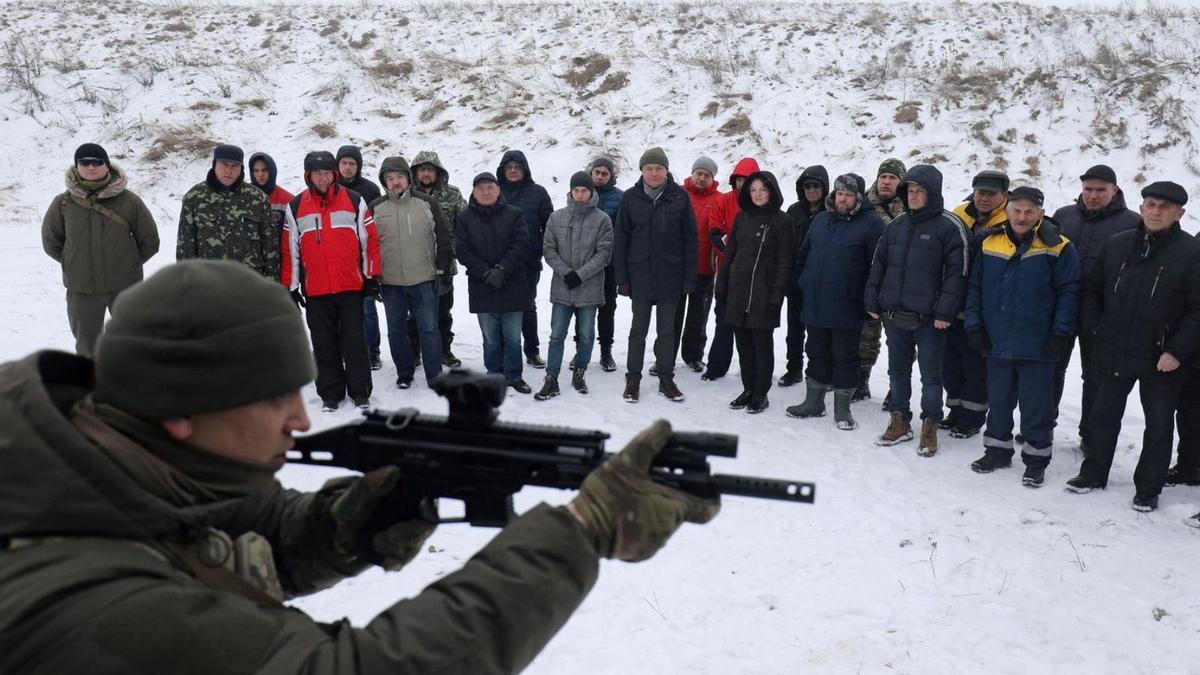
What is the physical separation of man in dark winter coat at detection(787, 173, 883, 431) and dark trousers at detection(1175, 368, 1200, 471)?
2.35 meters

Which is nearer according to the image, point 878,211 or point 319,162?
point 319,162

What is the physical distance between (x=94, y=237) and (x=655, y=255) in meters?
4.85

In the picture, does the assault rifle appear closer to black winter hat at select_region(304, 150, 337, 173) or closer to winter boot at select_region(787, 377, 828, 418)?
black winter hat at select_region(304, 150, 337, 173)

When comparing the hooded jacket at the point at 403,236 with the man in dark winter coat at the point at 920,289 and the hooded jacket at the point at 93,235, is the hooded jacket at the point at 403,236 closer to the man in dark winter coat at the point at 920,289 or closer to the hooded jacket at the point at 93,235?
the hooded jacket at the point at 93,235

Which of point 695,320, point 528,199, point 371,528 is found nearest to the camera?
point 371,528

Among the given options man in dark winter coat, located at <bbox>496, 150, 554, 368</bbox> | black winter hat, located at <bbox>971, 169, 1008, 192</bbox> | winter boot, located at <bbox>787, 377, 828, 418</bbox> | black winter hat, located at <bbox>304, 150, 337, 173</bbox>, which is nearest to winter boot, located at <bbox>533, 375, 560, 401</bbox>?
man in dark winter coat, located at <bbox>496, 150, 554, 368</bbox>

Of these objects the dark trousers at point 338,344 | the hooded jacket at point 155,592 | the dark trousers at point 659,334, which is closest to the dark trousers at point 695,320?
the dark trousers at point 659,334

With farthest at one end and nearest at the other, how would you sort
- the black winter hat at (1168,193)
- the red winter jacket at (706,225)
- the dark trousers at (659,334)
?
the red winter jacket at (706,225) → the dark trousers at (659,334) → the black winter hat at (1168,193)

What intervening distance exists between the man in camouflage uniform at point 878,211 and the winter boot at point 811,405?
1.09 feet

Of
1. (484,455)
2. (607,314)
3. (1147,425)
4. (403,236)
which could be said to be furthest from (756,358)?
(484,455)

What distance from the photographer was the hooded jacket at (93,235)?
680 centimetres

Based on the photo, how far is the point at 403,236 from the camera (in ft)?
24.3

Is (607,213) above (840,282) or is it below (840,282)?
above

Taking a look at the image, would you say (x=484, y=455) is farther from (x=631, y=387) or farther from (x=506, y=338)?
(x=506, y=338)
